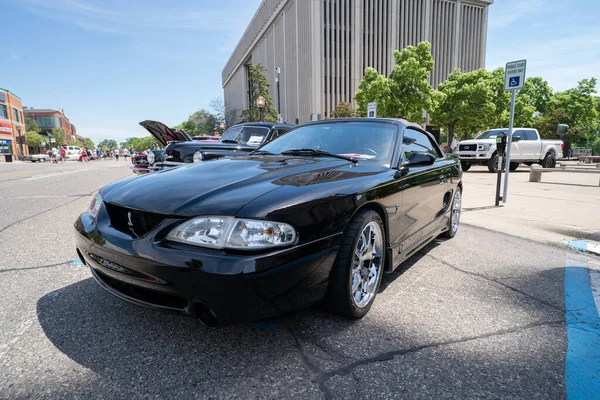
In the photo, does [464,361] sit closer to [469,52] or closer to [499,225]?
[499,225]

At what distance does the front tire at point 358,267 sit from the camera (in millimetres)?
2121

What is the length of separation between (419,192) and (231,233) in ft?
6.82

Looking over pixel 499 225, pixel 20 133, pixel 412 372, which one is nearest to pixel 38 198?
pixel 412 372

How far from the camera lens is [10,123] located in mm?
55938

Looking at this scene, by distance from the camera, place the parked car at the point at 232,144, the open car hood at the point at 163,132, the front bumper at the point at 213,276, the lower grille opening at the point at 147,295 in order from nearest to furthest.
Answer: the front bumper at the point at 213,276 → the lower grille opening at the point at 147,295 → the parked car at the point at 232,144 → the open car hood at the point at 163,132

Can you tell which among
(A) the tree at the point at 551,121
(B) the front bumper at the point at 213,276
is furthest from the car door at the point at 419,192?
(A) the tree at the point at 551,121

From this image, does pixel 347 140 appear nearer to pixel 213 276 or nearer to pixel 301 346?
pixel 301 346

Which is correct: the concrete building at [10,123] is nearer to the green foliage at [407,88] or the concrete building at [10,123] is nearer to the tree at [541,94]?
the green foliage at [407,88]

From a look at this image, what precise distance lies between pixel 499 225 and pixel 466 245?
5.05 feet

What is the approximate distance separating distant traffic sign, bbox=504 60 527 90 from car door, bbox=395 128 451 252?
13.7 feet

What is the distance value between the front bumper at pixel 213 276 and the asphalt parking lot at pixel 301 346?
0.98ft

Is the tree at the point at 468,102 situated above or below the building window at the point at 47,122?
below

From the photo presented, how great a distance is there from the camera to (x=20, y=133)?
198 feet

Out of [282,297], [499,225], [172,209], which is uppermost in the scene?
[172,209]
